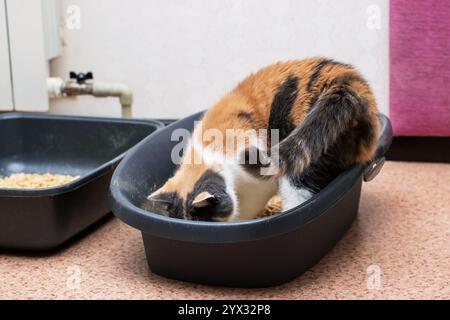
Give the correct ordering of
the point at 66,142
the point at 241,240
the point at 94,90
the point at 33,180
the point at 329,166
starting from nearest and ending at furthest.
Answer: the point at 241,240 → the point at 329,166 → the point at 33,180 → the point at 66,142 → the point at 94,90

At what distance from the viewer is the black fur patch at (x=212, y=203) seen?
1.01m

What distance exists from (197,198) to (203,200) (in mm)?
11

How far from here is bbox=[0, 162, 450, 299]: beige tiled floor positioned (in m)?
1.03

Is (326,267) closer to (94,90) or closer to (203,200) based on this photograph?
(203,200)

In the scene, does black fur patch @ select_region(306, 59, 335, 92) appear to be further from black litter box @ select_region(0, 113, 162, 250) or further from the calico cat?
black litter box @ select_region(0, 113, 162, 250)

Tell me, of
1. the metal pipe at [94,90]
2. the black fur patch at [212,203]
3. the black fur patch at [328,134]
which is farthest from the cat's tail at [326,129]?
the metal pipe at [94,90]

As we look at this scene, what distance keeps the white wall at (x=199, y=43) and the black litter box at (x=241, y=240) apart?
0.59 meters

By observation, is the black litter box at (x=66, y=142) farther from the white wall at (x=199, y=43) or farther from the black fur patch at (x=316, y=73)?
the black fur patch at (x=316, y=73)

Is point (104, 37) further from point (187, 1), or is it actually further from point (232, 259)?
point (232, 259)

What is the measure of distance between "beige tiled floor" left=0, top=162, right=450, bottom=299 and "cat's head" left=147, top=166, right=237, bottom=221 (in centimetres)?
12

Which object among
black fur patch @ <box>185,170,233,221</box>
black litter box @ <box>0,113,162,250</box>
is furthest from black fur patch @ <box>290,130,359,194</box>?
black litter box @ <box>0,113,162,250</box>

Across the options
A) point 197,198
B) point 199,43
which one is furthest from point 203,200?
point 199,43

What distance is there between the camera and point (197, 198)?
0.99m
